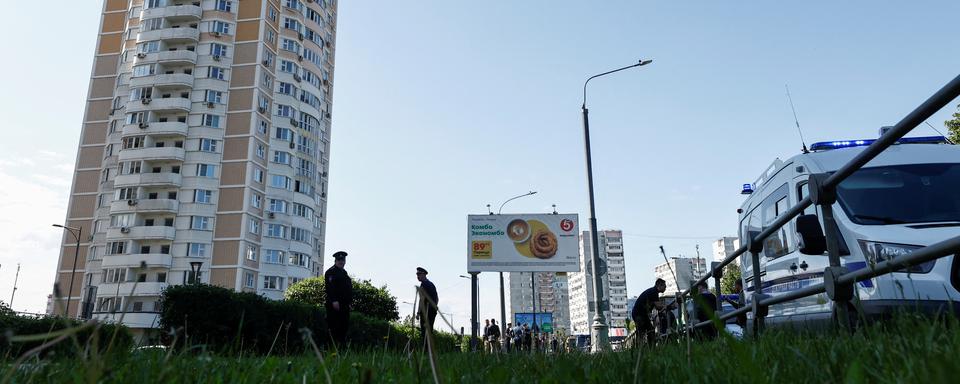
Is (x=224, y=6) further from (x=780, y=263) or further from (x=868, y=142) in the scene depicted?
(x=780, y=263)

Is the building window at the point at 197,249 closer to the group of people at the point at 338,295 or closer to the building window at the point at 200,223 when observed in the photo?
the building window at the point at 200,223

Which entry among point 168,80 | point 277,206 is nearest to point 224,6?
point 168,80

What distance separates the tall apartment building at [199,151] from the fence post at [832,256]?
6174cm

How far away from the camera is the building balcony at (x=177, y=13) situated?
67500 mm

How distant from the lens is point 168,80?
64500mm

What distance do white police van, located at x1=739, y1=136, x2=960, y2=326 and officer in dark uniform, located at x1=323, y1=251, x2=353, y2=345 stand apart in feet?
20.5

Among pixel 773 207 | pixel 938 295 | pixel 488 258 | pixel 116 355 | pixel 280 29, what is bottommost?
pixel 116 355

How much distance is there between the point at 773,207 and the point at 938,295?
2979 mm

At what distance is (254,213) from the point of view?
212 feet

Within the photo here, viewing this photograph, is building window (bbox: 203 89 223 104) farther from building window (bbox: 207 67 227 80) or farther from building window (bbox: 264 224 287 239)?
building window (bbox: 264 224 287 239)

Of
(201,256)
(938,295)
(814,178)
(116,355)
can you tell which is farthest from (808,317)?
(201,256)

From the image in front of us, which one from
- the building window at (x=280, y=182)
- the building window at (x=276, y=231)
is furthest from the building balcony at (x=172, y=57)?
the building window at (x=276, y=231)

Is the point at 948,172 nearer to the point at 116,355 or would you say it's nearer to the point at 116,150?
the point at 116,355

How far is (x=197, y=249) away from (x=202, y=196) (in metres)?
5.29
